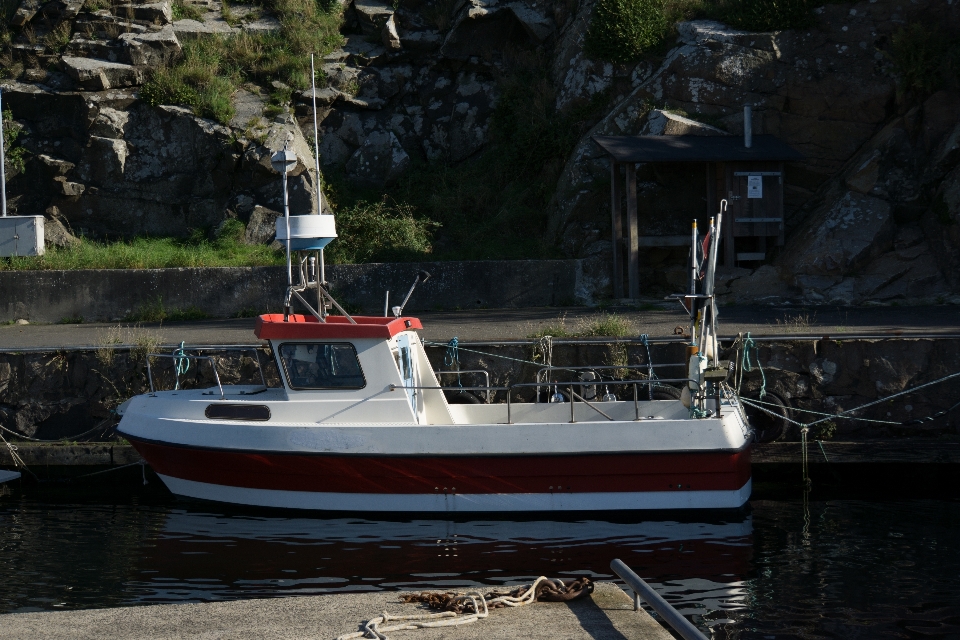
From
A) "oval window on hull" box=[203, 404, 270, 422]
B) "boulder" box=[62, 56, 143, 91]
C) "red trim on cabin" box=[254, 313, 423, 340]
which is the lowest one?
"oval window on hull" box=[203, 404, 270, 422]

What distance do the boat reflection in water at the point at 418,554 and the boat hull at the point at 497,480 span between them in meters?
0.18

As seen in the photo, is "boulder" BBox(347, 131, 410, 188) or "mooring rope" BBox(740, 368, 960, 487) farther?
"boulder" BBox(347, 131, 410, 188)

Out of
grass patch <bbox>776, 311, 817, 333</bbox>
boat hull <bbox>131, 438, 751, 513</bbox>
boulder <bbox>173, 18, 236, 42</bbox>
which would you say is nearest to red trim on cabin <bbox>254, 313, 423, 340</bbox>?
boat hull <bbox>131, 438, 751, 513</bbox>

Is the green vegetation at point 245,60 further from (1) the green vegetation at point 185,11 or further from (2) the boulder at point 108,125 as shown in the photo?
(1) the green vegetation at point 185,11

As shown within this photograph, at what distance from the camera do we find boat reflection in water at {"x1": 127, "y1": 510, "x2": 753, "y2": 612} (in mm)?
7531

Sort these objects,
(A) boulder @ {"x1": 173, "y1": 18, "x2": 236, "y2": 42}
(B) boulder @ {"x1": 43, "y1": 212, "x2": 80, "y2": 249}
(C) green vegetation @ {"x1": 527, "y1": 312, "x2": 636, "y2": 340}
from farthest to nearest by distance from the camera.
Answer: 1. (A) boulder @ {"x1": 173, "y1": 18, "x2": 236, "y2": 42}
2. (B) boulder @ {"x1": 43, "y1": 212, "x2": 80, "y2": 249}
3. (C) green vegetation @ {"x1": 527, "y1": 312, "x2": 636, "y2": 340}

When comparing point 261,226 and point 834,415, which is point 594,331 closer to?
point 834,415

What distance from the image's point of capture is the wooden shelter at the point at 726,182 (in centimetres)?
1599

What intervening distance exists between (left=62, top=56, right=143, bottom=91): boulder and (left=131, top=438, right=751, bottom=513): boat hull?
1220cm

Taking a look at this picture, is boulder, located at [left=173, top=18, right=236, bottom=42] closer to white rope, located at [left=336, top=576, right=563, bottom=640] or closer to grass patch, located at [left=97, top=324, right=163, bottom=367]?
grass patch, located at [left=97, top=324, right=163, bottom=367]

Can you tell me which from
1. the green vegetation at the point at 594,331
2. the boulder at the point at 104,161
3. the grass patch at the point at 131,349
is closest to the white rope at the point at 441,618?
the green vegetation at the point at 594,331

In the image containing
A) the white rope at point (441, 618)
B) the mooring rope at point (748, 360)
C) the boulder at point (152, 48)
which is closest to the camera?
the white rope at point (441, 618)

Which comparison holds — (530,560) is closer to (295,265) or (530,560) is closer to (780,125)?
(295,265)

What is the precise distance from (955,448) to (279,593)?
7.43m
